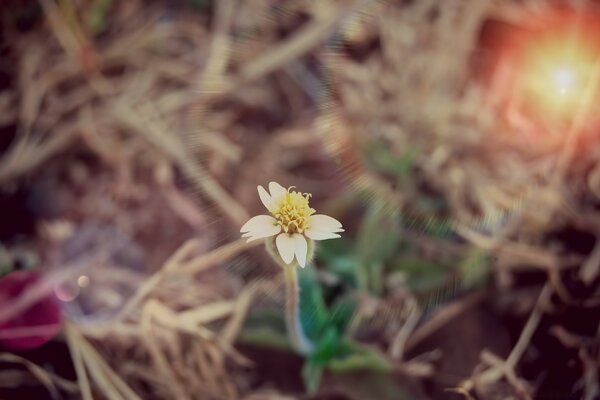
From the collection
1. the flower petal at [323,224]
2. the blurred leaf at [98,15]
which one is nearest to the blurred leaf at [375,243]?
the flower petal at [323,224]

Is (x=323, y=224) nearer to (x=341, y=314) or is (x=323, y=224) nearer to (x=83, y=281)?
(x=341, y=314)

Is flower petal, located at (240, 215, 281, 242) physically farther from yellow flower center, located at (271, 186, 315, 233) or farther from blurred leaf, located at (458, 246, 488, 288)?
blurred leaf, located at (458, 246, 488, 288)

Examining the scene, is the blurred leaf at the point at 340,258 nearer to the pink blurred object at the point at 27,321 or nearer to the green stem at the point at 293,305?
the green stem at the point at 293,305

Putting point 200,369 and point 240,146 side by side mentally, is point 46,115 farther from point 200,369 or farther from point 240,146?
point 200,369

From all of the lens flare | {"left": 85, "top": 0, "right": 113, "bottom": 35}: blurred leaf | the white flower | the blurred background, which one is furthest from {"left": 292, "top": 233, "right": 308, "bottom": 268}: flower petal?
{"left": 85, "top": 0, "right": 113, "bottom": 35}: blurred leaf

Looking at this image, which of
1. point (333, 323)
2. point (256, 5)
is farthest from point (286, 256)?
point (256, 5)

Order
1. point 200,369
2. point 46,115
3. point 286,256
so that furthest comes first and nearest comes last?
point 46,115, point 200,369, point 286,256
